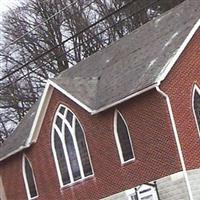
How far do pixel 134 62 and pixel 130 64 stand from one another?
30 centimetres

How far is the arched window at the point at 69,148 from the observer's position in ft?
91.2

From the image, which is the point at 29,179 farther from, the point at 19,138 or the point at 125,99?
the point at 125,99

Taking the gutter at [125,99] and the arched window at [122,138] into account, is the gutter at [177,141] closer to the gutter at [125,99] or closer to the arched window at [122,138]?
the gutter at [125,99]

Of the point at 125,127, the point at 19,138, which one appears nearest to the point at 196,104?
the point at 125,127

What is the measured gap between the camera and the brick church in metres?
24.0

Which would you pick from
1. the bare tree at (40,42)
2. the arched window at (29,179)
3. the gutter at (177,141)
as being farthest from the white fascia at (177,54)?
the bare tree at (40,42)

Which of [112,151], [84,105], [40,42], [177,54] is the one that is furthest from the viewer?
[40,42]

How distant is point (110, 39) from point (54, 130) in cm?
2169

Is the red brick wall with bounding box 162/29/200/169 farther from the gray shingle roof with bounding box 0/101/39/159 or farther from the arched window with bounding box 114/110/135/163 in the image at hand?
the gray shingle roof with bounding box 0/101/39/159

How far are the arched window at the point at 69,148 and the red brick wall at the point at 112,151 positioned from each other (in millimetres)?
260

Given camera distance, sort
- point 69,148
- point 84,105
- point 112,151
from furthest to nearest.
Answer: point 69,148 < point 84,105 < point 112,151

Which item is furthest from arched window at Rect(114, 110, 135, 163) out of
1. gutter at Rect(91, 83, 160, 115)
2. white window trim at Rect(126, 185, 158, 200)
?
white window trim at Rect(126, 185, 158, 200)

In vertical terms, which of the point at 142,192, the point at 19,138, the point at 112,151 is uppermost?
the point at 19,138

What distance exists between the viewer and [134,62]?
27172 millimetres
